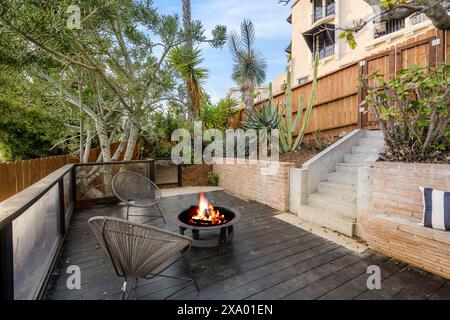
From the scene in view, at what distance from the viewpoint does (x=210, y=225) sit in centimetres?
263

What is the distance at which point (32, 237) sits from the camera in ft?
6.56

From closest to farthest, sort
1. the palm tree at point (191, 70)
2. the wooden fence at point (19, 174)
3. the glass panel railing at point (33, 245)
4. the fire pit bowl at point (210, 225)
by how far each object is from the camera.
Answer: the glass panel railing at point (33, 245) → the fire pit bowl at point (210, 225) → the wooden fence at point (19, 174) → the palm tree at point (191, 70)

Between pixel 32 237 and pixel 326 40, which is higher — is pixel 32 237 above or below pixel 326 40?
below

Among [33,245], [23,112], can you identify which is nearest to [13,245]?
[33,245]

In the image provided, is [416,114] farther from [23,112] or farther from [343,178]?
[23,112]

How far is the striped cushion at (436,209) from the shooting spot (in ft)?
7.05

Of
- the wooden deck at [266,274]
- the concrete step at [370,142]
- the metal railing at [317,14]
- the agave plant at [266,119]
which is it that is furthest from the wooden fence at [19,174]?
the metal railing at [317,14]

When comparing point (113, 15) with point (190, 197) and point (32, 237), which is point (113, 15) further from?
point (190, 197)

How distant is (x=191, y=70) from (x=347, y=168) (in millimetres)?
4548

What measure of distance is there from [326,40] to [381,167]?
1430 centimetres

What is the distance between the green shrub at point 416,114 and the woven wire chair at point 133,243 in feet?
9.76

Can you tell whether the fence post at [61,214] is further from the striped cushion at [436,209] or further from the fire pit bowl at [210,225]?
the striped cushion at [436,209]
